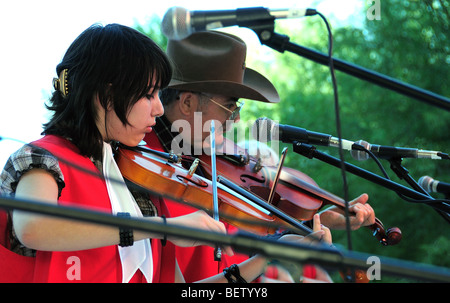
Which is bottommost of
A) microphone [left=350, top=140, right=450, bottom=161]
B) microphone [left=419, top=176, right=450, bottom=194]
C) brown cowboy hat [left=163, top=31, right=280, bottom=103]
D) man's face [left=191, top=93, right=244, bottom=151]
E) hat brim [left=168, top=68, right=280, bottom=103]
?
microphone [left=419, top=176, right=450, bottom=194]

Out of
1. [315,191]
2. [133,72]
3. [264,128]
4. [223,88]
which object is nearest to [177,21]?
[133,72]

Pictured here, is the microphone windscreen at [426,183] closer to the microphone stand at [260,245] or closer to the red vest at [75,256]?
the red vest at [75,256]

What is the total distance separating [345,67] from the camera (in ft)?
5.14

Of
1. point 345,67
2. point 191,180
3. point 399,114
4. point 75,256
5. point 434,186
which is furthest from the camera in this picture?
point 399,114

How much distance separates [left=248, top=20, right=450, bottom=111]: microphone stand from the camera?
1.50 m

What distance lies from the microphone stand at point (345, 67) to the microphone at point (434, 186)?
0.55 metres

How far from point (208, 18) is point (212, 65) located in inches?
59.2

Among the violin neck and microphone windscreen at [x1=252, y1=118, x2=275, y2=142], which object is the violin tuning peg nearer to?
the violin neck

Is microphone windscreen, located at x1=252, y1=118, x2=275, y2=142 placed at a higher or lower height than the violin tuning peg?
higher

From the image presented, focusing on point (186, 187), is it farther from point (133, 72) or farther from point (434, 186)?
point (434, 186)

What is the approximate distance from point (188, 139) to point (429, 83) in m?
6.05

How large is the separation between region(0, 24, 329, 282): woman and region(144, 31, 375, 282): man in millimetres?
695

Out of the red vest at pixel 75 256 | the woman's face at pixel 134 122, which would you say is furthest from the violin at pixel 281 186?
the red vest at pixel 75 256

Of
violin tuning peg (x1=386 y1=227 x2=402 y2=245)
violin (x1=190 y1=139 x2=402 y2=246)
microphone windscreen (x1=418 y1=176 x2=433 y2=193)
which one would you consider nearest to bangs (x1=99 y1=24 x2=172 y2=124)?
violin (x1=190 y1=139 x2=402 y2=246)
